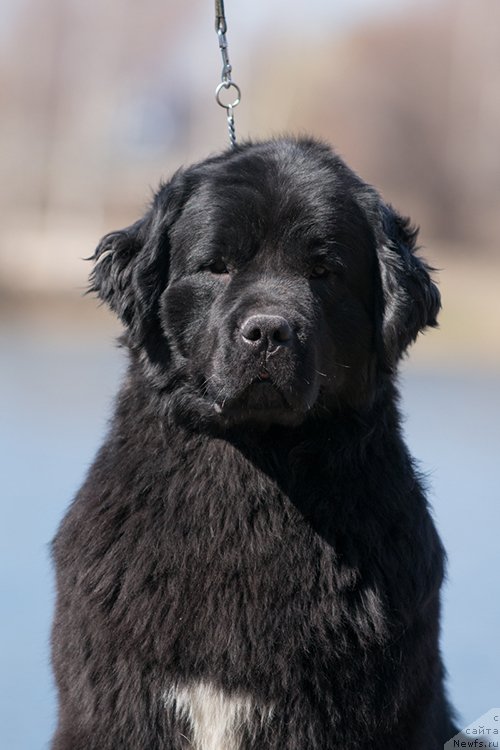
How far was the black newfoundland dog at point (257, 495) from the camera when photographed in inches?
117

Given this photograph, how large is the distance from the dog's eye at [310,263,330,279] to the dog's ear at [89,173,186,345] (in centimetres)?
46

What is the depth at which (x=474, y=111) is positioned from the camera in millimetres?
28250

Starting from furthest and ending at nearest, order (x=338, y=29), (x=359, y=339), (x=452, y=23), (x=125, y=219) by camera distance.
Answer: (x=452, y=23)
(x=338, y=29)
(x=125, y=219)
(x=359, y=339)

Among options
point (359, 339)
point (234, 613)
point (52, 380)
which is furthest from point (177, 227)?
point (52, 380)

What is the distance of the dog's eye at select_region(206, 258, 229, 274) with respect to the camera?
3146mm

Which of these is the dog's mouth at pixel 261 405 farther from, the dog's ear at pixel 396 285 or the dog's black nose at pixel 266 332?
the dog's ear at pixel 396 285

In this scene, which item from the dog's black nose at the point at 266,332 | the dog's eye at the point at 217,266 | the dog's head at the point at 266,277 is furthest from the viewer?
the dog's eye at the point at 217,266

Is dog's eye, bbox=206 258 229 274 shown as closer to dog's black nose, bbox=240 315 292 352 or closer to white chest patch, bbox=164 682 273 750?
dog's black nose, bbox=240 315 292 352

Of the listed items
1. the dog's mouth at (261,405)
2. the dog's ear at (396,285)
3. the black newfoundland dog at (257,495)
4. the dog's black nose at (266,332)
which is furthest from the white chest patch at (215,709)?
the dog's ear at (396,285)

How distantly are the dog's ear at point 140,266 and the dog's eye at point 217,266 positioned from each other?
0.59 ft

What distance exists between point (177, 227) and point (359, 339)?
0.66 meters

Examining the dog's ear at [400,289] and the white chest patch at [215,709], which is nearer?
the white chest patch at [215,709]

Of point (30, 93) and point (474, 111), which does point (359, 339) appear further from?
point (30, 93)

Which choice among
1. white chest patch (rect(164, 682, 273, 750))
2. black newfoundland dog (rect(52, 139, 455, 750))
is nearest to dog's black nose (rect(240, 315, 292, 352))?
black newfoundland dog (rect(52, 139, 455, 750))
